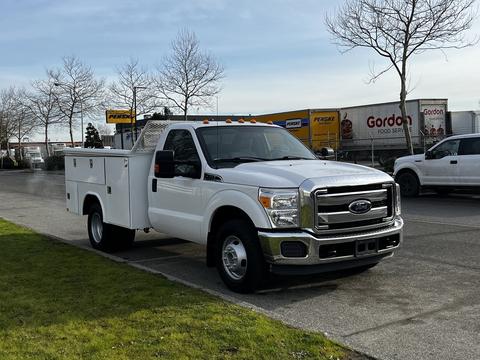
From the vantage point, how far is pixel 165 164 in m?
6.60

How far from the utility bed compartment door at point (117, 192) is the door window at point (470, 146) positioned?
10.4 meters

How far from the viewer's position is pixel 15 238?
32.8 feet

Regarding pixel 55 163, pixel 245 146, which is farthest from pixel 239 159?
pixel 55 163

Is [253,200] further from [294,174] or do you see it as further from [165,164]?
[165,164]

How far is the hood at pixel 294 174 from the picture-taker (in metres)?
5.65

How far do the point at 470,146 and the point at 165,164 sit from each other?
10.8 metres

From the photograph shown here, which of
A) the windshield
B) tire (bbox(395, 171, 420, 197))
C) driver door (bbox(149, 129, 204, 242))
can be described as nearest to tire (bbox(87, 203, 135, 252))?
driver door (bbox(149, 129, 204, 242))

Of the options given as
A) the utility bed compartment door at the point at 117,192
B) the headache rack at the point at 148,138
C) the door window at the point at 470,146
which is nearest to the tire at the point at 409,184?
the door window at the point at 470,146

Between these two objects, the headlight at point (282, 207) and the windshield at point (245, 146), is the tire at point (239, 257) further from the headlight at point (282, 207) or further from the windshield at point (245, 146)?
the windshield at point (245, 146)

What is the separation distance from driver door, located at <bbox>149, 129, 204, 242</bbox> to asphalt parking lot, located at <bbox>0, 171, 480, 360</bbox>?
0.66 metres

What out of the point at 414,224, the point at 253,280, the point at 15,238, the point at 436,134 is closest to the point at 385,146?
the point at 436,134

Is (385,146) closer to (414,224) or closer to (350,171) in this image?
(414,224)

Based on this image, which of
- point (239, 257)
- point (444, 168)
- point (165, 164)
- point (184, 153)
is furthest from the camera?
point (444, 168)

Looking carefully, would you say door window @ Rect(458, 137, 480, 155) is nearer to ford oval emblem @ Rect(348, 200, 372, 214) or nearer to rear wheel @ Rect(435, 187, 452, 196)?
rear wheel @ Rect(435, 187, 452, 196)
